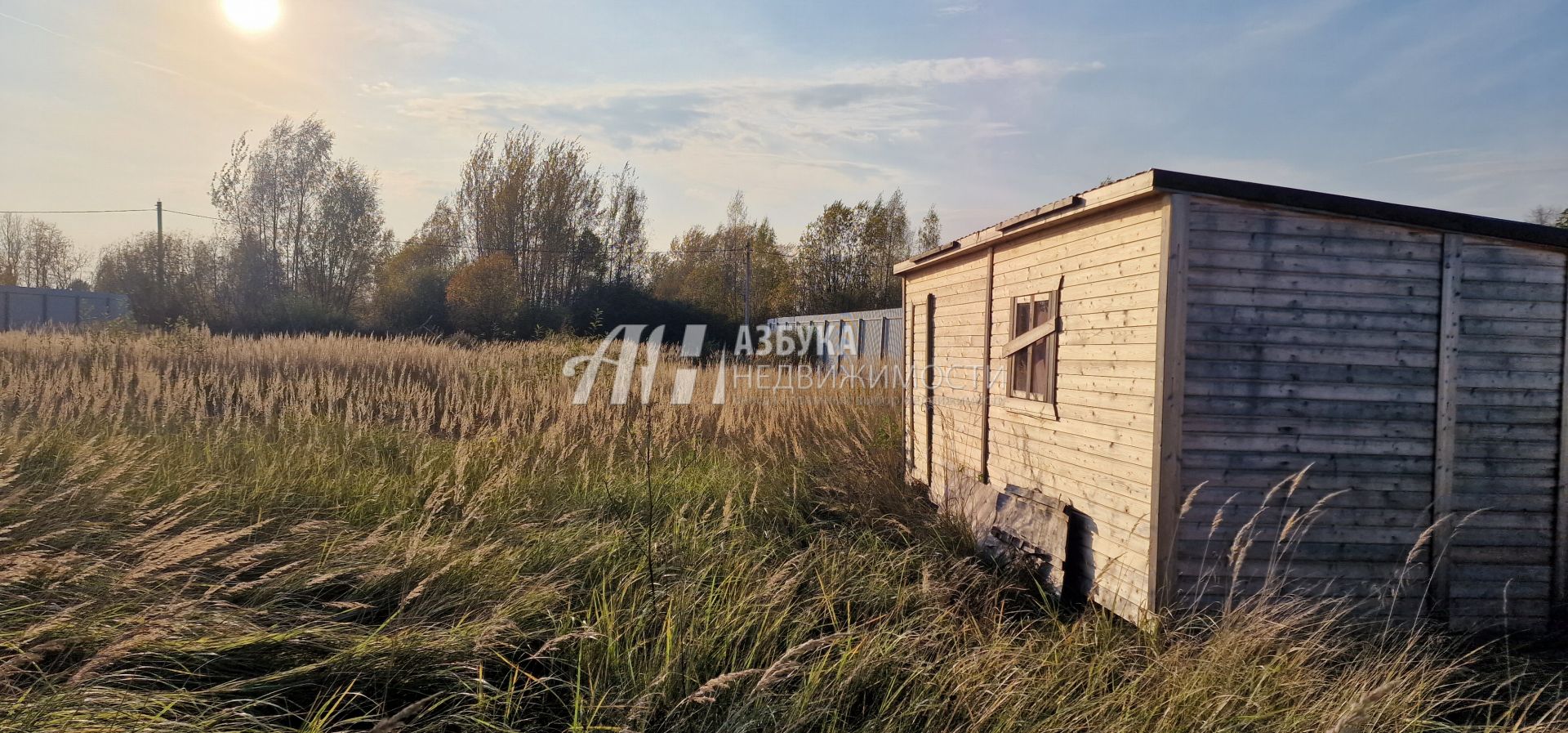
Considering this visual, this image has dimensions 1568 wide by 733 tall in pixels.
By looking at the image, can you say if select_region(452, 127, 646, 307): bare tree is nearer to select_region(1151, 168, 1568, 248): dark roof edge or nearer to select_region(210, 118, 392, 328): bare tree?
select_region(210, 118, 392, 328): bare tree

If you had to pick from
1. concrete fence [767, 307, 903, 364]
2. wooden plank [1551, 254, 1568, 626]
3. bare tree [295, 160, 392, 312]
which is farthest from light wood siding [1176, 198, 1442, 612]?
bare tree [295, 160, 392, 312]

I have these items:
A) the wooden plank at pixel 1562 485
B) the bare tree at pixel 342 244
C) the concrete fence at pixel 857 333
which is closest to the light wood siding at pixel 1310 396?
the wooden plank at pixel 1562 485

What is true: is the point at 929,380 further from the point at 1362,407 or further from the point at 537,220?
the point at 537,220

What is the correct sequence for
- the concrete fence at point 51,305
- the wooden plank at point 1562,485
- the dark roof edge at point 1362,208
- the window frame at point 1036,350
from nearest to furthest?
the dark roof edge at point 1362,208, the wooden plank at point 1562,485, the window frame at point 1036,350, the concrete fence at point 51,305

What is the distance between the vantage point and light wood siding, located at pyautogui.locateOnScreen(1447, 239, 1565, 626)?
186 inches

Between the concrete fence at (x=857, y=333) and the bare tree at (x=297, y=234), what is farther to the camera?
the bare tree at (x=297, y=234)

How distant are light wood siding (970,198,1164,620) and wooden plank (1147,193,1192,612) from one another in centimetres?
6

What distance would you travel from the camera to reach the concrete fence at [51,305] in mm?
27891

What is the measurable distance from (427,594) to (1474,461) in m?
5.90

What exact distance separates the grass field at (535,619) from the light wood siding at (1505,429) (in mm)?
452

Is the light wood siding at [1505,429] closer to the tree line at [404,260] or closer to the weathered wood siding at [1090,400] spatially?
the weathered wood siding at [1090,400]

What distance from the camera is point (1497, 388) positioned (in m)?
4.76

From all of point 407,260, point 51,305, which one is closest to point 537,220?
point 407,260

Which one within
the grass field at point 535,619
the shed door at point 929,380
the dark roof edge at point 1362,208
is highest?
the dark roof edge at point 1362,208
